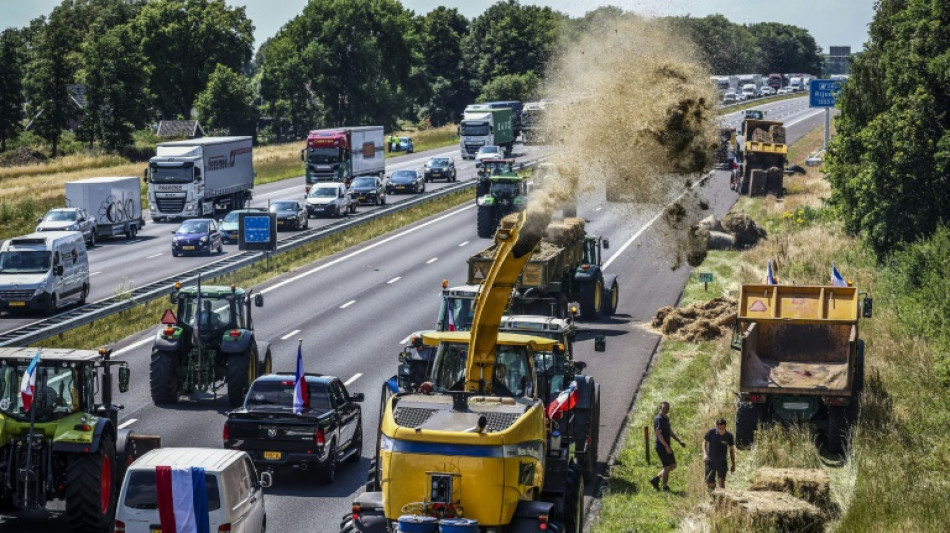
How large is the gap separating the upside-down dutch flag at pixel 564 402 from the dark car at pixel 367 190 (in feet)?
179

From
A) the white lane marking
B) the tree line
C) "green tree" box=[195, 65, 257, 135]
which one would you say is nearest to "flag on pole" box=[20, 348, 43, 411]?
the white lane marking

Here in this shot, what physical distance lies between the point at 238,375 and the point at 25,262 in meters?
16.6

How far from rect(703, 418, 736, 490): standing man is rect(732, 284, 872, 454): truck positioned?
3484 millimetres

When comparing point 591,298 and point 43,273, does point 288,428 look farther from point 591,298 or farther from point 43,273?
point 43,273

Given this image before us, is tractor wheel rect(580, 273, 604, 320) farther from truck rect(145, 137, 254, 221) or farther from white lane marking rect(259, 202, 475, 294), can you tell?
truck rect(145, 137, 254, 221)

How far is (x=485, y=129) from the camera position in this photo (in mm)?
108312

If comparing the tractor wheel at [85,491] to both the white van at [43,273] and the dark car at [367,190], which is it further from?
the dark car at [367,190]

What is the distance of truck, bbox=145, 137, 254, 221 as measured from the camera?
68.9m

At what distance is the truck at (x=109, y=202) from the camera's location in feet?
203

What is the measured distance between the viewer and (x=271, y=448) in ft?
76.1

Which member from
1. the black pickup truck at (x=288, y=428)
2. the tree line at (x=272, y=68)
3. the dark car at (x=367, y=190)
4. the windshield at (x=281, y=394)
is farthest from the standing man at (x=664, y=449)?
the tree line at (x=272, y=68)

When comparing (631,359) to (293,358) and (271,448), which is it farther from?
(271,448)

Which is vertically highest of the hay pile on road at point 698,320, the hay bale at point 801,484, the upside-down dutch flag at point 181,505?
the upside-down dutch flag at point 181,505

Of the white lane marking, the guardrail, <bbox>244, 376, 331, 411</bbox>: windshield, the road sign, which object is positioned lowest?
the white lane marking
